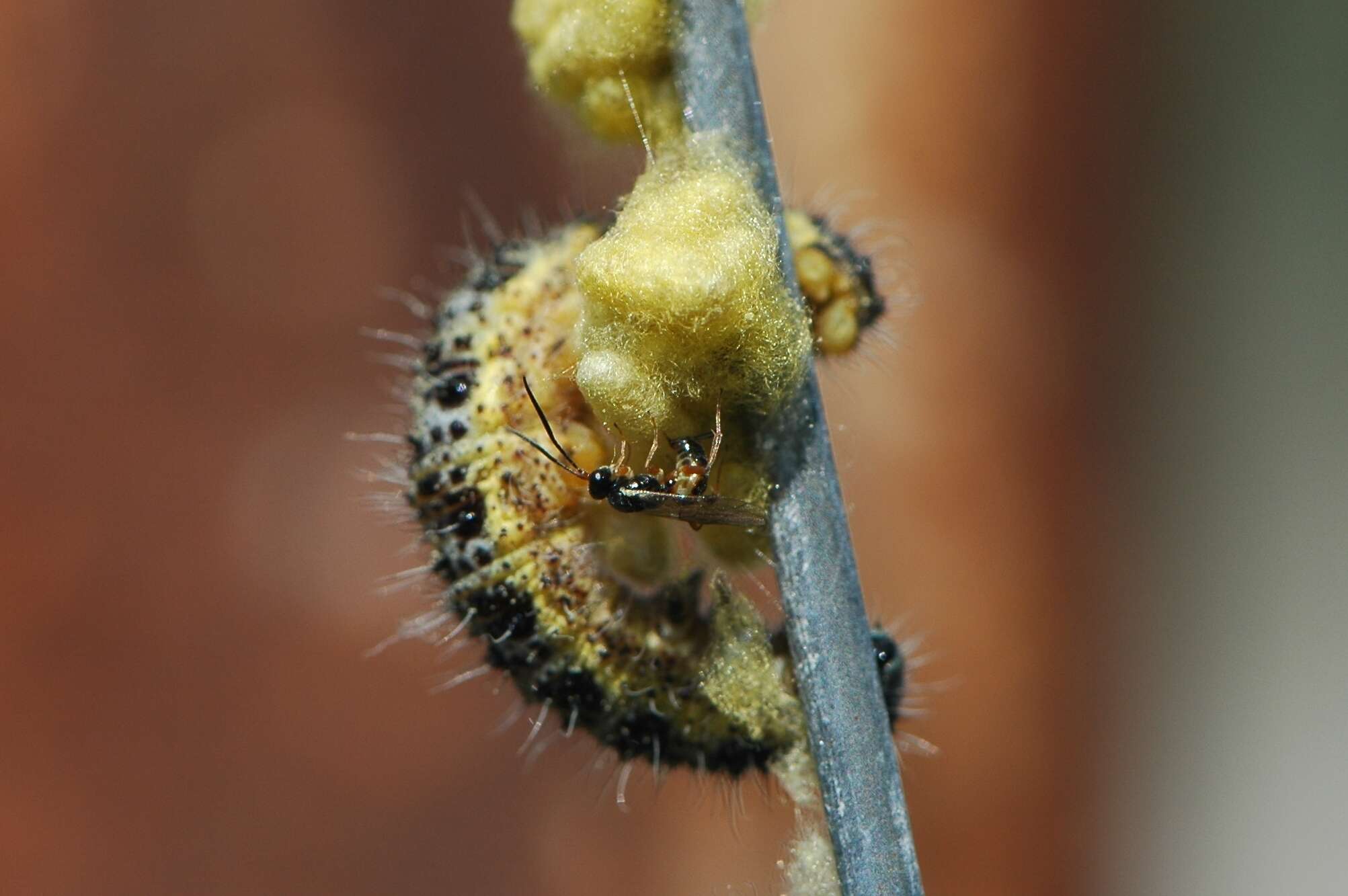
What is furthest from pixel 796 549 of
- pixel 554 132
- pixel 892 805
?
pixel 554 132

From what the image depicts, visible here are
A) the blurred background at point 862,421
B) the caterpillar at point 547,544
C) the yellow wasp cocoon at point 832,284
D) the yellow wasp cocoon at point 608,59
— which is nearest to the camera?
the yellow wasp cocoon at point 608,59

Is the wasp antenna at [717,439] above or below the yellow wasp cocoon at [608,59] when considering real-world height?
below

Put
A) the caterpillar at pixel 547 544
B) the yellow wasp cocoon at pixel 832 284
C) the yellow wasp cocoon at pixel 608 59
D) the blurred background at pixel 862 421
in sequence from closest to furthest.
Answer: the yellow wasp cocoon at pixel 608 59 → the yellow wasp cocoon at pixel 832 284 → the caterpillar at pixel 547 544 → the blurred background at pixel 862 421

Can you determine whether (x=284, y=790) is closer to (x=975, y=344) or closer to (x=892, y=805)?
(x=975, y=344)

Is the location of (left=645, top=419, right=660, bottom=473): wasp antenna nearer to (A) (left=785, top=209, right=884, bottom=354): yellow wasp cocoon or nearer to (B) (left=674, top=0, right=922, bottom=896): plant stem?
(B) (left=674, top=0, right=922, bottom=896): plant stem

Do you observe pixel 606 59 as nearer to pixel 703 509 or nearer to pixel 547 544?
pixel 703 509

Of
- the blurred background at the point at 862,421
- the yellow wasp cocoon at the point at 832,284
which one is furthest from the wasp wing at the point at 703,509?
the blurred background at the point at 862,421

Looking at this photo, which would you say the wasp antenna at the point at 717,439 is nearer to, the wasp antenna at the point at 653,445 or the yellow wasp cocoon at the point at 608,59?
the wasp antenna at the point at 653,445
